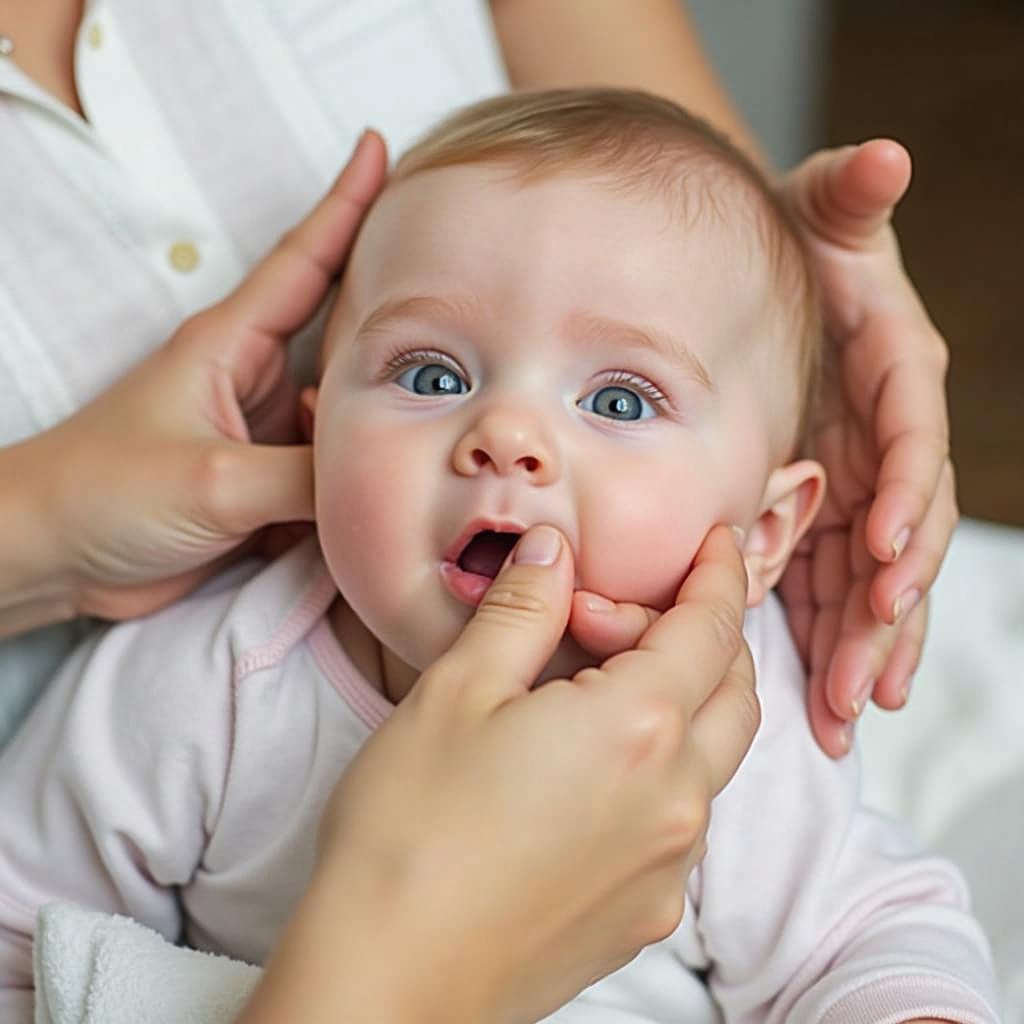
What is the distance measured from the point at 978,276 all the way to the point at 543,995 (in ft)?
8.42

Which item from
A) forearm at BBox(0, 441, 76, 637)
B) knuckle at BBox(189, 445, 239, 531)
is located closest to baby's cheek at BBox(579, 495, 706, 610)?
knuckle at BBox(189, 445, 239, 531)

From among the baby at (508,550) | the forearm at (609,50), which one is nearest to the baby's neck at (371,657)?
the baby at (508,550)

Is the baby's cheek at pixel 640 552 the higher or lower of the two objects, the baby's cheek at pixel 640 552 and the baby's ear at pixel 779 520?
the higher

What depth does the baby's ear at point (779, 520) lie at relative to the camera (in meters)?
0.92

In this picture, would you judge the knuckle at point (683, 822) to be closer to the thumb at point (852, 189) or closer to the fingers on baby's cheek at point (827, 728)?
the fingers on baby's cheek at point (827, 728)

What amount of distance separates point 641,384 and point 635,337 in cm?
3

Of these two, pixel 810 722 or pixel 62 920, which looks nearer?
pixel 62 920

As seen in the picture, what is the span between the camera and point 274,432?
1.05 meters

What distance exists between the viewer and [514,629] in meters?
0.65

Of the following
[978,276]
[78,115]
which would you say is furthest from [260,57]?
[978,276]

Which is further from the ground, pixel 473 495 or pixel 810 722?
pixel 473 495

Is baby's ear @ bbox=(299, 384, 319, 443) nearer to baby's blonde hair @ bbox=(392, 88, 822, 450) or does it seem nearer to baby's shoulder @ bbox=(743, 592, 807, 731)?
baby's blonde hair @ bbox=(392, 88, 822, 450)

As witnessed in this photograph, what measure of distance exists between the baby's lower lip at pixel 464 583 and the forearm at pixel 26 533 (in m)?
0.27

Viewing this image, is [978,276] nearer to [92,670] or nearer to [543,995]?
[92,670]
